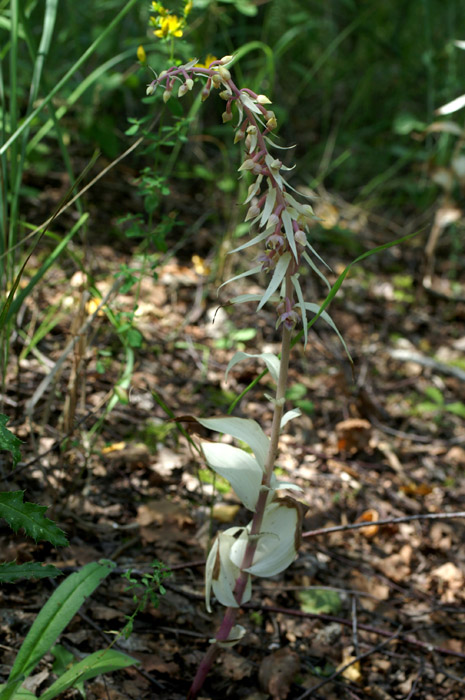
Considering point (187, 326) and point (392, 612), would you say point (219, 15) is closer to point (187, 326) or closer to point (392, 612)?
point (187, 326)

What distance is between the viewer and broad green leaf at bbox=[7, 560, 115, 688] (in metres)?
1.05

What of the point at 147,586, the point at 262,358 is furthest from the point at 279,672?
the point at 262,358

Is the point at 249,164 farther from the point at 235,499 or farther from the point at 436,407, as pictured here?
the point at 436,407

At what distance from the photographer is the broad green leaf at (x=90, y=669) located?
3.46ft

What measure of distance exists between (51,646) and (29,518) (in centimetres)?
24

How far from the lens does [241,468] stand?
111 cm

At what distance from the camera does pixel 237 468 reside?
1110 millimetres

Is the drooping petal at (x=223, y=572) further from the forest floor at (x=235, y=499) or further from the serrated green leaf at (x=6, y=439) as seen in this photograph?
the serrated green leaf at (x=6, y=439)

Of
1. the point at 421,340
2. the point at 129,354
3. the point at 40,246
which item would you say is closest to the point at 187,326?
the point at 40,246

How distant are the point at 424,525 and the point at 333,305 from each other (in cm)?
139

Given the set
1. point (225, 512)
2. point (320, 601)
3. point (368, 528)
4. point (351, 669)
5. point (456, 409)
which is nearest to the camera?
point (351, 669)

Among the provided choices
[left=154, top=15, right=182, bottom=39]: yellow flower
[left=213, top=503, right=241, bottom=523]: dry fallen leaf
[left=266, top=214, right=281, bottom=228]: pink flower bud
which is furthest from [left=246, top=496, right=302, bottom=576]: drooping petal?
[left=154, top=15, right=182, bottom=39]: yellow flower

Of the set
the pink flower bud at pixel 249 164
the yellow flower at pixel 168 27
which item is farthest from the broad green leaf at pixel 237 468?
the yellow flower at pixel 168 27

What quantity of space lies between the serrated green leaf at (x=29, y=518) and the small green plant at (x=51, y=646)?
0.14 meters
